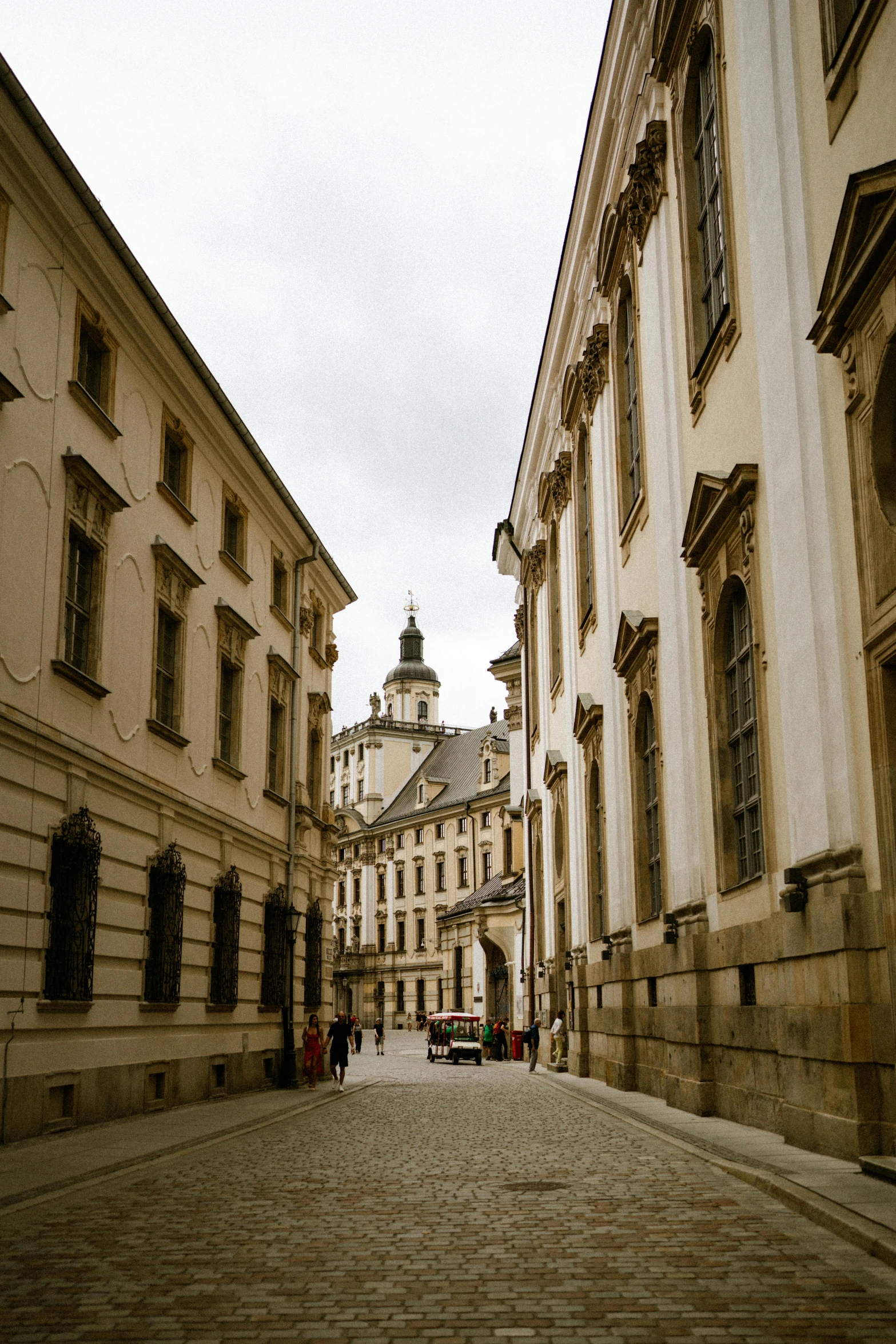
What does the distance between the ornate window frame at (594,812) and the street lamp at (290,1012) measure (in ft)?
21.0

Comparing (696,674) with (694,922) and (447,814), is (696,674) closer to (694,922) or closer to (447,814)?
(694,922)

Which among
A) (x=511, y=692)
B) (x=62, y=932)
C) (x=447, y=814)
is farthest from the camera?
(x=447, y=814)

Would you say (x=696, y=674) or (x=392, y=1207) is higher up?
(x=696, y=674)

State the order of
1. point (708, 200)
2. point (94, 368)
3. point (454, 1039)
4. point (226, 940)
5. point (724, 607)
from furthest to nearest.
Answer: point (454, 1039)
point (226, 940)
point (94, 368)
point (708, 200)
point (724, 607)

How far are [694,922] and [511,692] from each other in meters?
41.5

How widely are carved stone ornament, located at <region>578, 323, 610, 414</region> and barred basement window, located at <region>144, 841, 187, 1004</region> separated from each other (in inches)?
500

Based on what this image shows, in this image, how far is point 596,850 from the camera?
96.4 feet

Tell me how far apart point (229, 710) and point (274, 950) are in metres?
5.67

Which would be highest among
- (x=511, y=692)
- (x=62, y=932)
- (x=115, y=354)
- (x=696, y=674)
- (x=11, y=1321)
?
(x=511, y=692)

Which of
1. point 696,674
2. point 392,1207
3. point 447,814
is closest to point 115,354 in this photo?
point 696,674

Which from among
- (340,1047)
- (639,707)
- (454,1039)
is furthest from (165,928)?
(454,1039)

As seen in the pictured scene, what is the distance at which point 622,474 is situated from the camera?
24.8m

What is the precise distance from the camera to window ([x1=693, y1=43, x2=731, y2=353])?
57.2 feet

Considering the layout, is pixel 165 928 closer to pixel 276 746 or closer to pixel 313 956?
pixel 276 746
